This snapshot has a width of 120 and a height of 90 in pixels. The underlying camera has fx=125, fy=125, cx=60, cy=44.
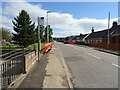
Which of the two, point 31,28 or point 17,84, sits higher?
point 31,28

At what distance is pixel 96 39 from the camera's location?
55375mm

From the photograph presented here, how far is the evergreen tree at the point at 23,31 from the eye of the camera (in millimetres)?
33844

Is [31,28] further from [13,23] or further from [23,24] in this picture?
[13,23]

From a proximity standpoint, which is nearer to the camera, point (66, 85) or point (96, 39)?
point (66, 85)

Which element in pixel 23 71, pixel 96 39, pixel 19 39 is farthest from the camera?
pixel 96 39

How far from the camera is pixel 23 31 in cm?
3397

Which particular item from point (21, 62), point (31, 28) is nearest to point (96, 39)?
point (31, 28)

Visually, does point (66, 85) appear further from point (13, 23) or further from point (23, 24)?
point (13, 23)

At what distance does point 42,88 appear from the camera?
4.47 metres

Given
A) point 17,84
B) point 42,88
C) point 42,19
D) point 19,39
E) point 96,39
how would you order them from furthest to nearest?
point 96,39 → point 19,39 → point 42,19 → point 17,84 → point 42,88

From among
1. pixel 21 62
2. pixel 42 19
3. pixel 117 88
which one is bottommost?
pixel 117 88

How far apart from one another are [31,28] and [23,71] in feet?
101

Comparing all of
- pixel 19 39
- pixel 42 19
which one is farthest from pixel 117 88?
pixel 19 39

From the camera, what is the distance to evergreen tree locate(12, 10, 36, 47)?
33.8m
